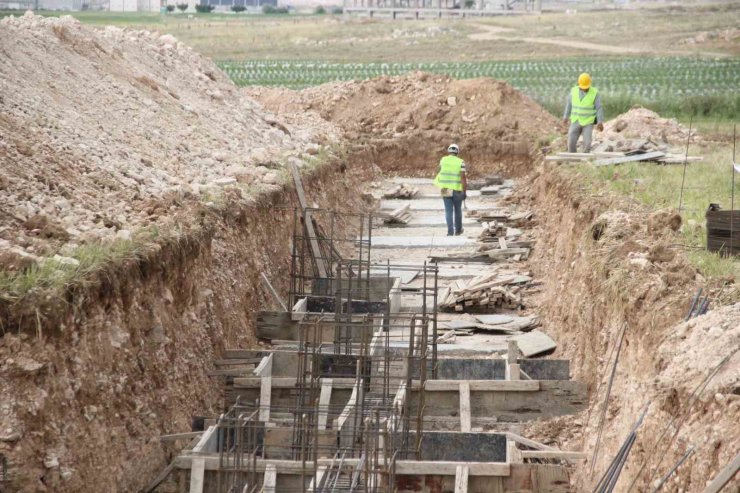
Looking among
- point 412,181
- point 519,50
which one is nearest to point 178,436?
→ point 412,181

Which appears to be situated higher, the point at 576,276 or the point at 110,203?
the point at 110,203

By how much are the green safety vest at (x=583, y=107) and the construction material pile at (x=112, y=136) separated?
492cm

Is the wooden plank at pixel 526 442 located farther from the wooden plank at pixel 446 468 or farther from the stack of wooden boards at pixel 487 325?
the stack of wooden boards at pixel 487 325

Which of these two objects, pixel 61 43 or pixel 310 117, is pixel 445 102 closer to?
pixel 310 117

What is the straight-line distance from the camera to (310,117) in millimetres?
30359

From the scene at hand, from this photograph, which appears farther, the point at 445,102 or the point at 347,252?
the point at 445,102

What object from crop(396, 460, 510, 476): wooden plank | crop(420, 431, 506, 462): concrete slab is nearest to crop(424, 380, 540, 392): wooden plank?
crop(420, 431, 506, 462): concrete slab

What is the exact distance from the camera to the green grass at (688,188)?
37.6ft

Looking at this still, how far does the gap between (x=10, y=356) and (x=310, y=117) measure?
Result: 22.6m

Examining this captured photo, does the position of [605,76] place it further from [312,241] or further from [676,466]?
[676,466]

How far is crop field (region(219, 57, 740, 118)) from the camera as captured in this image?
34.5 metres

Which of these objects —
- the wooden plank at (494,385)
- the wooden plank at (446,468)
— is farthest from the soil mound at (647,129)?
the wooden plank at (446,468)

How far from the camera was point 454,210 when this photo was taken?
21.0 metres

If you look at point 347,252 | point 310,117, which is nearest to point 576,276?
point 347,252
